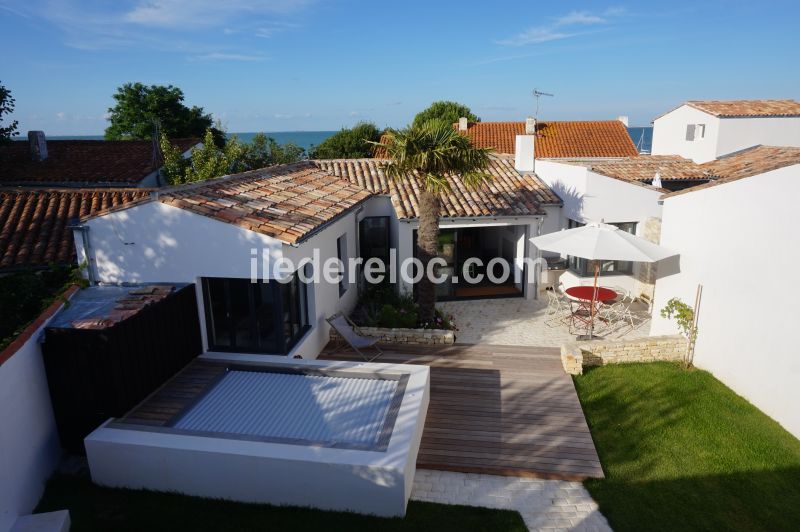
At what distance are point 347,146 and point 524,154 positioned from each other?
4257 centimetres

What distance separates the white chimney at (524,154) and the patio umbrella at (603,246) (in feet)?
23.1

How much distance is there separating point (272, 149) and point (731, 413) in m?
31.7

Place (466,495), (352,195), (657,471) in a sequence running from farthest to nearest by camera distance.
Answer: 1. (352,195)
2. (657,471)
3. (466,495)

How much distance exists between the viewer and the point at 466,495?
8.77 m

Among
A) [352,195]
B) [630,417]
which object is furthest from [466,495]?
[352,195]

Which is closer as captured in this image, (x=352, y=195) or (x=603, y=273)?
(x=352, y=195)

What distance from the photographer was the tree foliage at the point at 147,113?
53812 mm

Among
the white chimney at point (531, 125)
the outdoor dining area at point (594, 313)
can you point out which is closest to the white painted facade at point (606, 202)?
the outdoor dining area at point (594, 313)

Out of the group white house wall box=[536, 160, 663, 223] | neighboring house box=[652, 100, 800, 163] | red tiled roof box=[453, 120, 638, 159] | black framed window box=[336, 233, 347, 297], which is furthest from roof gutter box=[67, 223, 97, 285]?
red tiled roof box=[453, 120, 638, 159]

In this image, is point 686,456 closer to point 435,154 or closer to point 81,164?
point 435,154

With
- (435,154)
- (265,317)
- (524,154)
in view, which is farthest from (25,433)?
(524,154)

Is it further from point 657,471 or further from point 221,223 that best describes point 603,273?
point 221,223

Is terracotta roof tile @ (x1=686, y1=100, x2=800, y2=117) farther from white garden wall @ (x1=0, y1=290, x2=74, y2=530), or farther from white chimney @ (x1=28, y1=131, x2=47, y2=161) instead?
white chimney @ (x1=28, y1=131, x2=47, y2=161)

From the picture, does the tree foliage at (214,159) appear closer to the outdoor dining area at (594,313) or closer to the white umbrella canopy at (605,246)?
the white umbrella canopy at (605,246)
